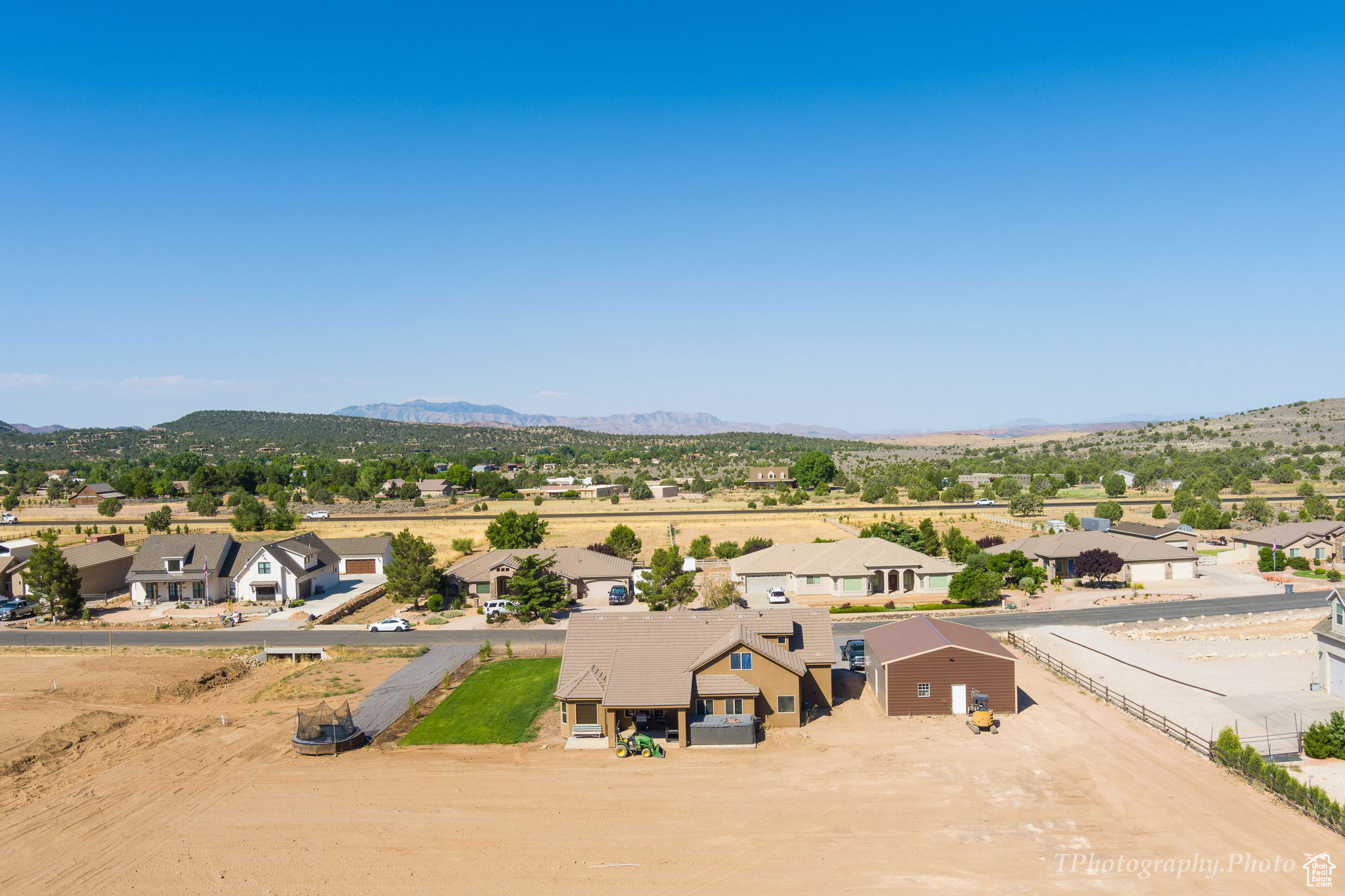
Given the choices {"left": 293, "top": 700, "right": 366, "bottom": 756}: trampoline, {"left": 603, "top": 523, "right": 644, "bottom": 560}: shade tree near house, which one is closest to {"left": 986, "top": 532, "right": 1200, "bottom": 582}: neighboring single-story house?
{"left": 603, "top": 523, "right": 644, "bottom": 560}: shade tree near house

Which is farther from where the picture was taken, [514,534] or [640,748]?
[514,534]

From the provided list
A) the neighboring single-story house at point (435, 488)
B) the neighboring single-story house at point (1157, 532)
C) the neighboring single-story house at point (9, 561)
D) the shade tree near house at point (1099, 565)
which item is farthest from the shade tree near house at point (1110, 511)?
the neighboring single-story house at point (9, 561)

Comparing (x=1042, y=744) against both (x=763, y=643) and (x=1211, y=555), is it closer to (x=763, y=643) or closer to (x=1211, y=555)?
(x=763, y=643)

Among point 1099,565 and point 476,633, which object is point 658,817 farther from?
point 1099,565

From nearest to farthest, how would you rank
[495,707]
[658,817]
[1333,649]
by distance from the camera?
[658,817] → [1333,649] → [495,707]

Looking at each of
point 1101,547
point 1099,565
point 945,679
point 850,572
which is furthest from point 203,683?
point 1101,547

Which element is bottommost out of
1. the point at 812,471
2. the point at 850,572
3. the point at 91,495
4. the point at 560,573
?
the point at 850,572
